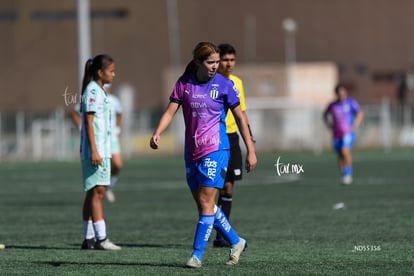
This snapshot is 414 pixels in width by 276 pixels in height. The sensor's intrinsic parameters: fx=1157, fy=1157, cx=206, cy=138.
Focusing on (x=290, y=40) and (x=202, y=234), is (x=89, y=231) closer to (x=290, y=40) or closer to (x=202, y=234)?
(x=202, y=234)

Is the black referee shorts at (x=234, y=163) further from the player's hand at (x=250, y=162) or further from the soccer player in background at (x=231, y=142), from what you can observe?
the player's hand at (x=250, y=162)

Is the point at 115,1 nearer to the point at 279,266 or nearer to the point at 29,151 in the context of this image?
the point at 29,151

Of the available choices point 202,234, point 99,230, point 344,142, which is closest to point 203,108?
point 202,234

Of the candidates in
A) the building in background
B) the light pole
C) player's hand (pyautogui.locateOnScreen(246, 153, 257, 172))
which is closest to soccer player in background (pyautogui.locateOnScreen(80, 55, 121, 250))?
player's hand (pyautogui.locateOnScreen(246, 153, 257, 172))

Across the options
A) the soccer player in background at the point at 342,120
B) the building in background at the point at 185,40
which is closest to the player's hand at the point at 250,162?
the soccer player in background at the point at 342,120

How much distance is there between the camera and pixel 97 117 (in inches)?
517

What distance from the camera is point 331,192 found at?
22391 millimetres

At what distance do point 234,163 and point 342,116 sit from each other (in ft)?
42.6

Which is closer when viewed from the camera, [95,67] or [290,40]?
[95,67]

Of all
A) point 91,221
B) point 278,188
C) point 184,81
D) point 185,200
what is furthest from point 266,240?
point 278,188

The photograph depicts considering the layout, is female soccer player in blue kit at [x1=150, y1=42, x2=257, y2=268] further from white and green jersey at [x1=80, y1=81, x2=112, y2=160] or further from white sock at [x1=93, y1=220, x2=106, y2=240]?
white sock at [x1=93, y1=220, x2=106, y2=240]

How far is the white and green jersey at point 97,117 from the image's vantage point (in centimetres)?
1305

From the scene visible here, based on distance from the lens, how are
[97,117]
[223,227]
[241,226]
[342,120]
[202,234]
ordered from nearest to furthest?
[202,234], [223,227], [97,117], [241,226], [342,120]

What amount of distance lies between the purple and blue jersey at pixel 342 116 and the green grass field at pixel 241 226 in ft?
4.00
